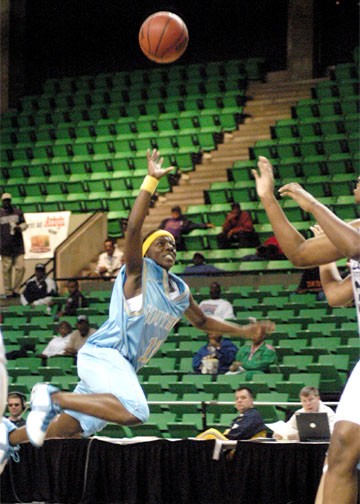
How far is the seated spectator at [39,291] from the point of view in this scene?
57.3ft

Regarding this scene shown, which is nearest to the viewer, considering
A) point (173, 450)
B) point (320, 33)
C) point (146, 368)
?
point (173, 450)

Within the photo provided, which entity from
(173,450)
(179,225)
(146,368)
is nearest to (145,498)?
(173,450)

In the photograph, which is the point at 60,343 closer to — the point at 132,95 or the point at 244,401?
the point at 244,401

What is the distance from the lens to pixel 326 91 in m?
21.1

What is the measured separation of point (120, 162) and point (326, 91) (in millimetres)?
4372

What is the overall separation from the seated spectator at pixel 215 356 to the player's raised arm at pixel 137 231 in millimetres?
6960

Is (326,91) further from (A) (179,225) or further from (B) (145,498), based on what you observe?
(B) (145,498)

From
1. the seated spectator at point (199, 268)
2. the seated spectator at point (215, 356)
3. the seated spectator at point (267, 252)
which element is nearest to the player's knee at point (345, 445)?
the seated spectator at point (215, 356)

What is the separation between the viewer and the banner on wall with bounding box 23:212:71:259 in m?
19.4

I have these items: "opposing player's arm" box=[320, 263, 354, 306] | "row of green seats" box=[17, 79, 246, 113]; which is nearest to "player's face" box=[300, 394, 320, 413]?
"opposing player's arm" box=[320, 263, 354, 306]

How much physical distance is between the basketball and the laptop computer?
4361 mm

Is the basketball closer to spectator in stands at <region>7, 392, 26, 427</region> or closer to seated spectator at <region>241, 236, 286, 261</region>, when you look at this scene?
spectator in stands at <region>7, 392, 26, 427</region>

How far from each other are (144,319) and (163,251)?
50 cm

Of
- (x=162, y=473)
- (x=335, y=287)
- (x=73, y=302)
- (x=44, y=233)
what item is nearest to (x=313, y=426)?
(x=162, y=473)
